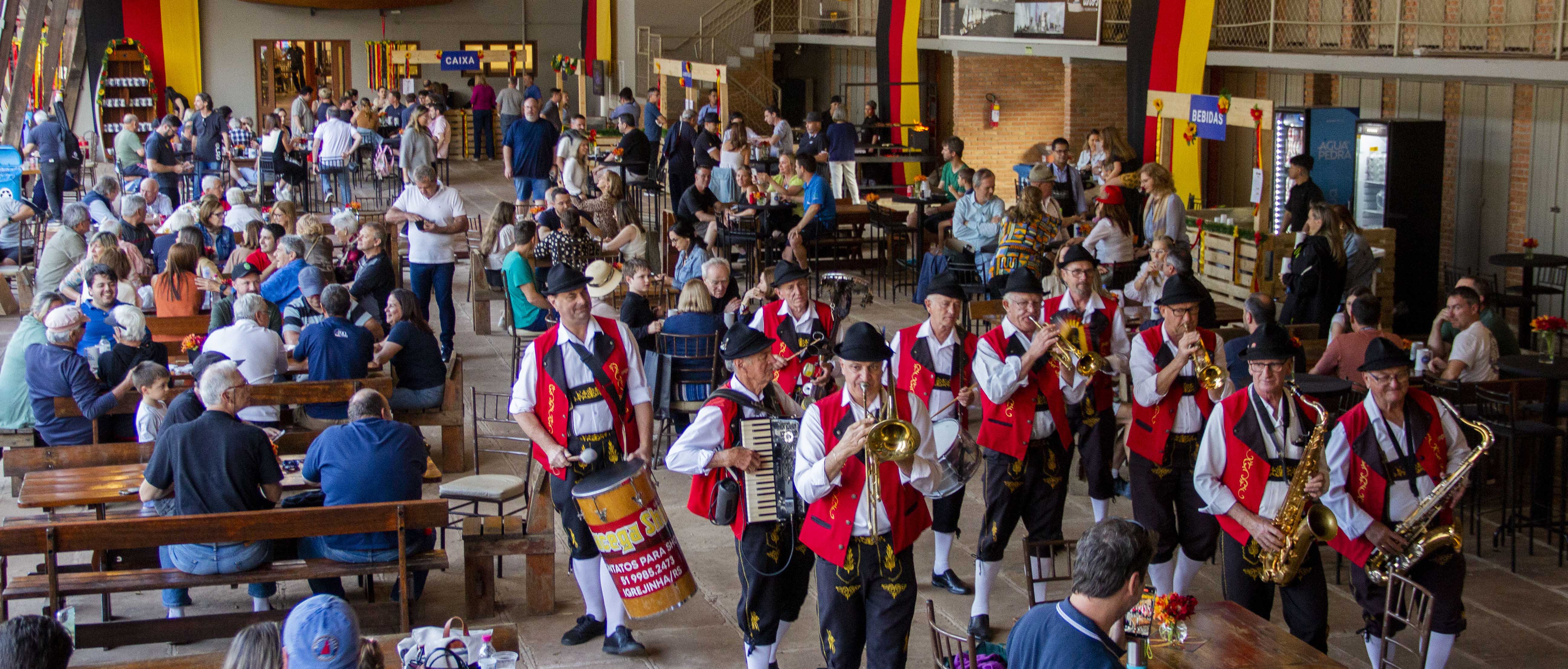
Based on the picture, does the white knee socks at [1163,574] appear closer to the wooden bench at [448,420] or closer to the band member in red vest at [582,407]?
the band member in red vest at [582,407]

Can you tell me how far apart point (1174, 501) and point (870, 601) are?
199cm

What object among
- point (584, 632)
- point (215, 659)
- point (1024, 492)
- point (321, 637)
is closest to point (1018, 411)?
point (1024, 492)

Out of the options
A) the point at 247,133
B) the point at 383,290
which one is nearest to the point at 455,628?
the point at 383,290

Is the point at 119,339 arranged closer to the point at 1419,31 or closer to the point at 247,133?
the point at 1419,31

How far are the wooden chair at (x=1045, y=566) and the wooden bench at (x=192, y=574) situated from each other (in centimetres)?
261

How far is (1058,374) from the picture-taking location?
6355 millimetres

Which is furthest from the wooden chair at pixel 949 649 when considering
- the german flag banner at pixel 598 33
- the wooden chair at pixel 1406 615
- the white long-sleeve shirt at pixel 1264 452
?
the german flag banner at pixel 598 33

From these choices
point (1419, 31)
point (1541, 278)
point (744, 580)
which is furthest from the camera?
point (1419, 31)

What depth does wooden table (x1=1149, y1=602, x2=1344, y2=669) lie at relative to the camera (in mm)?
4590

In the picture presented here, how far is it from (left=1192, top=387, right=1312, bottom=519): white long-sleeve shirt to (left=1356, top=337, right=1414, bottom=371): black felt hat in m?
0.34

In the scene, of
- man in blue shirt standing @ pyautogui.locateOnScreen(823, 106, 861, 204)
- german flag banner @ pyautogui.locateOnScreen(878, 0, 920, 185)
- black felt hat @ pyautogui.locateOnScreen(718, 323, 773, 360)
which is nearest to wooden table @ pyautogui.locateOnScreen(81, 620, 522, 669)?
black felt hat @ pyautogui.locateOnScreen(718, 323, 773, 360)

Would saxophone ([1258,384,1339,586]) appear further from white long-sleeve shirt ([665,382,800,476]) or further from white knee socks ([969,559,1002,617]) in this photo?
white long-sleeve shirt ([665,382,800,476])

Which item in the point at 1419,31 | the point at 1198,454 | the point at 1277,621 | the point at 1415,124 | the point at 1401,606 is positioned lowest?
the point at 1277,621

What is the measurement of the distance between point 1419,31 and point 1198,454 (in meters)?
10.6
